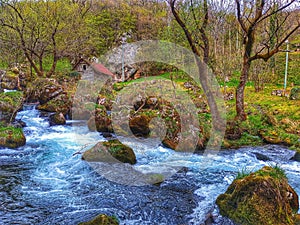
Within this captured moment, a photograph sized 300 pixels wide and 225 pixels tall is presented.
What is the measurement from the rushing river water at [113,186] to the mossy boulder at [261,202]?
0.40 metres

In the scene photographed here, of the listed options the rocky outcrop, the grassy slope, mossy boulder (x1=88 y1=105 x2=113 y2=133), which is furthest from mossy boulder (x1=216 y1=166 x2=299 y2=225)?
the rocky outcrop

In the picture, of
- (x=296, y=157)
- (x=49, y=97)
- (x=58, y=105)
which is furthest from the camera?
(x=49, y=97)

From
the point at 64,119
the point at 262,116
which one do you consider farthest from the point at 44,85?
the point at 262,116

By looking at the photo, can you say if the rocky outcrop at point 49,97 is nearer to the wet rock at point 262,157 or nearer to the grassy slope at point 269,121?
the grassy slope at point 269,121

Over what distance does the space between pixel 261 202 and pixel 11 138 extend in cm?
1149

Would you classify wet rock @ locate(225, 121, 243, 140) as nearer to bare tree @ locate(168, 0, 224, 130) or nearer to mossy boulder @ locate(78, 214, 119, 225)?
bare tree @ locate(168, 0, 224, 130)

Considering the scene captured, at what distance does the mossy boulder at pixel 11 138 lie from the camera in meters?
13.3

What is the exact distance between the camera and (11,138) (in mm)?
13523

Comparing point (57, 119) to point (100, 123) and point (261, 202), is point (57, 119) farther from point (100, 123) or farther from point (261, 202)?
point (261, 202)

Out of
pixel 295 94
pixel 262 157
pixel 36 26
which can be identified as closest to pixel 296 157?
pixel 262 157

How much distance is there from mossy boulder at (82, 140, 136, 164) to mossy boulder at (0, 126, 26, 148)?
166 inches

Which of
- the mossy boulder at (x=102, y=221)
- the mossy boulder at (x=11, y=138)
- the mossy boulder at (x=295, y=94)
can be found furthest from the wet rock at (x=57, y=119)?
the mossy boulder at (x=295, y=94)

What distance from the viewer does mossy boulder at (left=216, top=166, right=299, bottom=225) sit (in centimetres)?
655

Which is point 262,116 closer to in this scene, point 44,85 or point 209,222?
point 209,222
